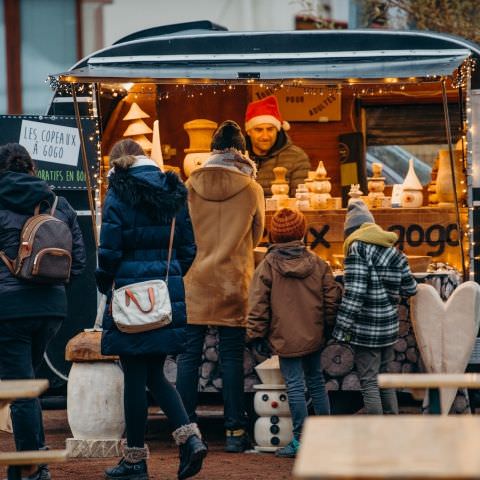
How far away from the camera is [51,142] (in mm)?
9469

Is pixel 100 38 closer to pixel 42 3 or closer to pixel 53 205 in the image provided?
pixel 42 3

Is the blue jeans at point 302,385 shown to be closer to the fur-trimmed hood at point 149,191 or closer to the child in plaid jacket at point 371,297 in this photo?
the child in plaid jacket at point 371,297

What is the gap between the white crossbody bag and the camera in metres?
6.80

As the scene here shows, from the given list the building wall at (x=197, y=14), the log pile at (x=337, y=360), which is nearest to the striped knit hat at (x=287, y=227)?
the log pile at (x=337, y=360)

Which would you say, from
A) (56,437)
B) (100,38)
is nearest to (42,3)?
(100,38)

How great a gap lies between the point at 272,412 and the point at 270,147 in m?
2.82

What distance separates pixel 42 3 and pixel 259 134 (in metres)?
7.11

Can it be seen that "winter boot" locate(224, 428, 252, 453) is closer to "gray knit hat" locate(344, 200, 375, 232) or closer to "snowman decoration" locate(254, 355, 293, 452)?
"snowman decoration" locate(254, 355, 293, 452)

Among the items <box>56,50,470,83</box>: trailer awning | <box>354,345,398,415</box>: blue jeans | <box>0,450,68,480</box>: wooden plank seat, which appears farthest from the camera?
<box>56,50,470,83</box>: trailer awning

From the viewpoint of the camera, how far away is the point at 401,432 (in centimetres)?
376

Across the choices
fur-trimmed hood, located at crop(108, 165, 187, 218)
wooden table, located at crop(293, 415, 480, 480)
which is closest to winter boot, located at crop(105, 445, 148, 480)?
fur-trimmed hood, located at crop(108, 165, 187, 218)

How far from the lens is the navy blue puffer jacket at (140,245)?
6.85 metres

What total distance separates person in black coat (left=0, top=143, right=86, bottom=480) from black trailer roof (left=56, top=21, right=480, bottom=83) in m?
1.60

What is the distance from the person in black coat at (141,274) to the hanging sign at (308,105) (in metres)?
3.99
